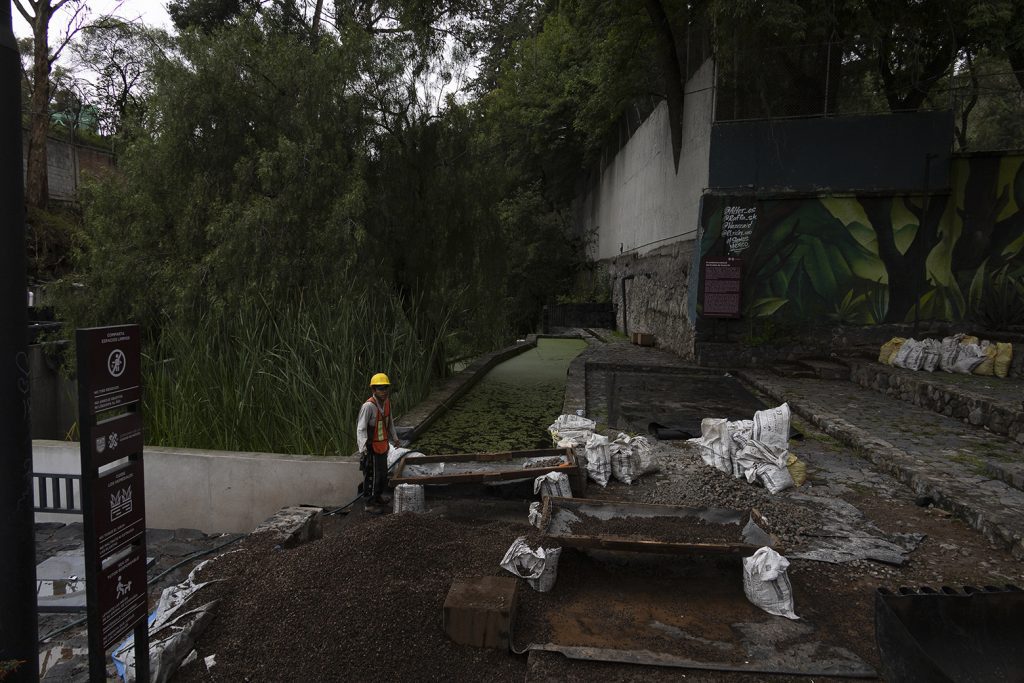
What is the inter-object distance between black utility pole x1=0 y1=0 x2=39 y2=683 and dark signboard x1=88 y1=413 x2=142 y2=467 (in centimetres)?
22

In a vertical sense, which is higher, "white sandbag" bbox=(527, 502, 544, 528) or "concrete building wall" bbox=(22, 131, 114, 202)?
"concrete building wall" bbox=(22, 131, 114, 202)

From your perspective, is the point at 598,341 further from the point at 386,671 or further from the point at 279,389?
the point at 386,671

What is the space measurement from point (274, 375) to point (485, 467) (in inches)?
89.5

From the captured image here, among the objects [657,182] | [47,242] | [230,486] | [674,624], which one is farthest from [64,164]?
[674,624]

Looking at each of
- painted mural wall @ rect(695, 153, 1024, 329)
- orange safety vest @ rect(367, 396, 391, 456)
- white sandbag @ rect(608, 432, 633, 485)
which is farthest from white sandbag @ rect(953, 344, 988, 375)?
orange safety vest @ rect(367, 396, 391, 456)

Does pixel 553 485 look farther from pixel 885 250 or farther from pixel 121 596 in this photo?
pixel 885 250

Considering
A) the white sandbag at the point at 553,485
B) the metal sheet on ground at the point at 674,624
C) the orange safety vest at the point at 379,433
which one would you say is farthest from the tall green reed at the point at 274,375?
the metal sheet on ground at the point at 674,624

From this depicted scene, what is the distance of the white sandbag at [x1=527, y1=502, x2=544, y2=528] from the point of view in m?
3.63

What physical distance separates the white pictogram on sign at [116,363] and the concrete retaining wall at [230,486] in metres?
2.66

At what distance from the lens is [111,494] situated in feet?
7.11

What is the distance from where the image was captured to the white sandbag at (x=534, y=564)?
312cm

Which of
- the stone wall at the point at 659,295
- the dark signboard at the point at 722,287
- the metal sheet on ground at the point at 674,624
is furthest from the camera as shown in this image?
the stone wall at the point at 659,295

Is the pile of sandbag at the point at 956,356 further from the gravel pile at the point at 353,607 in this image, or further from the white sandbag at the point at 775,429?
the gravel pile at the point at 353,607

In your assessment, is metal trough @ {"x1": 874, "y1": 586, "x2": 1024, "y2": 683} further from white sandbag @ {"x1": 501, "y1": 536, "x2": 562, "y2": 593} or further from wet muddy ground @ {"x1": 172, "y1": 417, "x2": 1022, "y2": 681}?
white sandbag @ {"x1": 501, "y1": 536, "x2": 562, "y2": 593}
